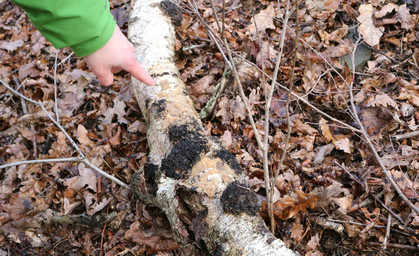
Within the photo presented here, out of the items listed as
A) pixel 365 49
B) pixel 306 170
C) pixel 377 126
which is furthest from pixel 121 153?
pixel 365 49

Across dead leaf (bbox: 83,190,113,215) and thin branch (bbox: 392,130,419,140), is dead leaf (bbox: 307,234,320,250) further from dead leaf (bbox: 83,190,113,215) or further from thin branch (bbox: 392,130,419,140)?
dead leaf (bbox: 83,190,113,215)

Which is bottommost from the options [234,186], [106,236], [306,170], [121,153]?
[106,236]

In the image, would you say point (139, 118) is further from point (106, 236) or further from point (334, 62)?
point (334, 62)

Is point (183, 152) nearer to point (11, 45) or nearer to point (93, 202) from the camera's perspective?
point (93, 202)

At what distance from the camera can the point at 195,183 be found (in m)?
2.23

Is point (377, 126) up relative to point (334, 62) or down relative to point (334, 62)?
down

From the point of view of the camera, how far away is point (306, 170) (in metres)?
2.84

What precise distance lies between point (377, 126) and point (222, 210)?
6.20 feet

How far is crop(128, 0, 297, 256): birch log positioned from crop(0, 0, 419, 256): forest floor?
35 cm

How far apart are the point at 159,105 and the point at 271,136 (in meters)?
1.17

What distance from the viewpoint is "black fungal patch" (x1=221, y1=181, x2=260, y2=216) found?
2084 mm

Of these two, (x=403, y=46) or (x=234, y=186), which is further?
(x=403, y=46)

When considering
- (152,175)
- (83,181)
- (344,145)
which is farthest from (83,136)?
(344,145)

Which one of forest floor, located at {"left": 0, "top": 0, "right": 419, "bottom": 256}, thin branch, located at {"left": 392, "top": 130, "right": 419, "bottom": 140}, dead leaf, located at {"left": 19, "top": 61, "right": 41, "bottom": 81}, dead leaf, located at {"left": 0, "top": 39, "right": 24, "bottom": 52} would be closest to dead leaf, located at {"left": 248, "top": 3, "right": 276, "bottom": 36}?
forest floor, located at {"left": 0, "top": 0, "right": 419, "bottom": 256}
